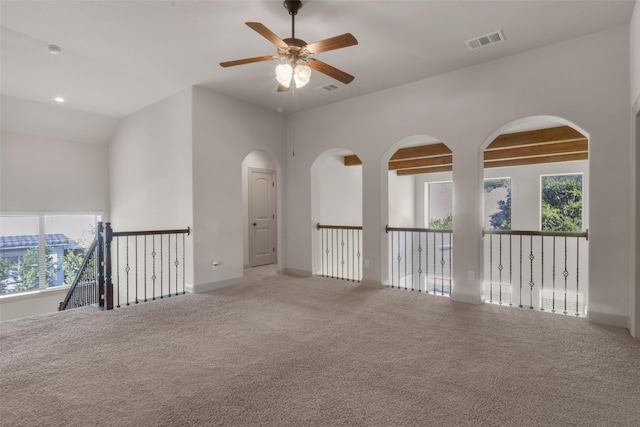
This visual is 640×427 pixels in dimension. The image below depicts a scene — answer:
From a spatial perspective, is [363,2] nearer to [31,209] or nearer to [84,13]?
[84,13]

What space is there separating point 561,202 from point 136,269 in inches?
367

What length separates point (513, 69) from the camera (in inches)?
156

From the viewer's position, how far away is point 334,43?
2.62 metres

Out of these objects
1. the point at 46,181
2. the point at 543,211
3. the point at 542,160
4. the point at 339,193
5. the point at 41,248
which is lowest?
the point at 41,248

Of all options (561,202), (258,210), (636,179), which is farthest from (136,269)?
(561,202)

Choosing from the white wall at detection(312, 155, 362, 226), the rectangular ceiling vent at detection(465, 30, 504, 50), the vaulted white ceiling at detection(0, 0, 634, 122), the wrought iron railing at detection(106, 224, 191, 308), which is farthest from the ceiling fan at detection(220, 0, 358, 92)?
the white wall at detection(312, 155, 362, 226)

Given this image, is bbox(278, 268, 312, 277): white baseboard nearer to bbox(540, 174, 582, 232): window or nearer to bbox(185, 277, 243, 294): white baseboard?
bbox(185, 277, 243, 294): white baseboard

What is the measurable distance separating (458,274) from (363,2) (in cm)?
344

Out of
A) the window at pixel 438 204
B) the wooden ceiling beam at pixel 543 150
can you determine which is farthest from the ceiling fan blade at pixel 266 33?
the window at pixel 438 204

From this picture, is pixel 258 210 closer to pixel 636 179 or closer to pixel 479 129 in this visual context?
pixel 479 129

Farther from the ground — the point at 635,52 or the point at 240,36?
the point at 240,36

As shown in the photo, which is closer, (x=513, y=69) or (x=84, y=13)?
(x=84, y=13)

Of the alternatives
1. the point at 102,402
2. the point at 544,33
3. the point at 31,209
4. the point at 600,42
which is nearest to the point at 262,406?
the point at 102,402

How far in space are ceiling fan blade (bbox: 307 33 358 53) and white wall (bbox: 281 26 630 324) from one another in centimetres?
243
